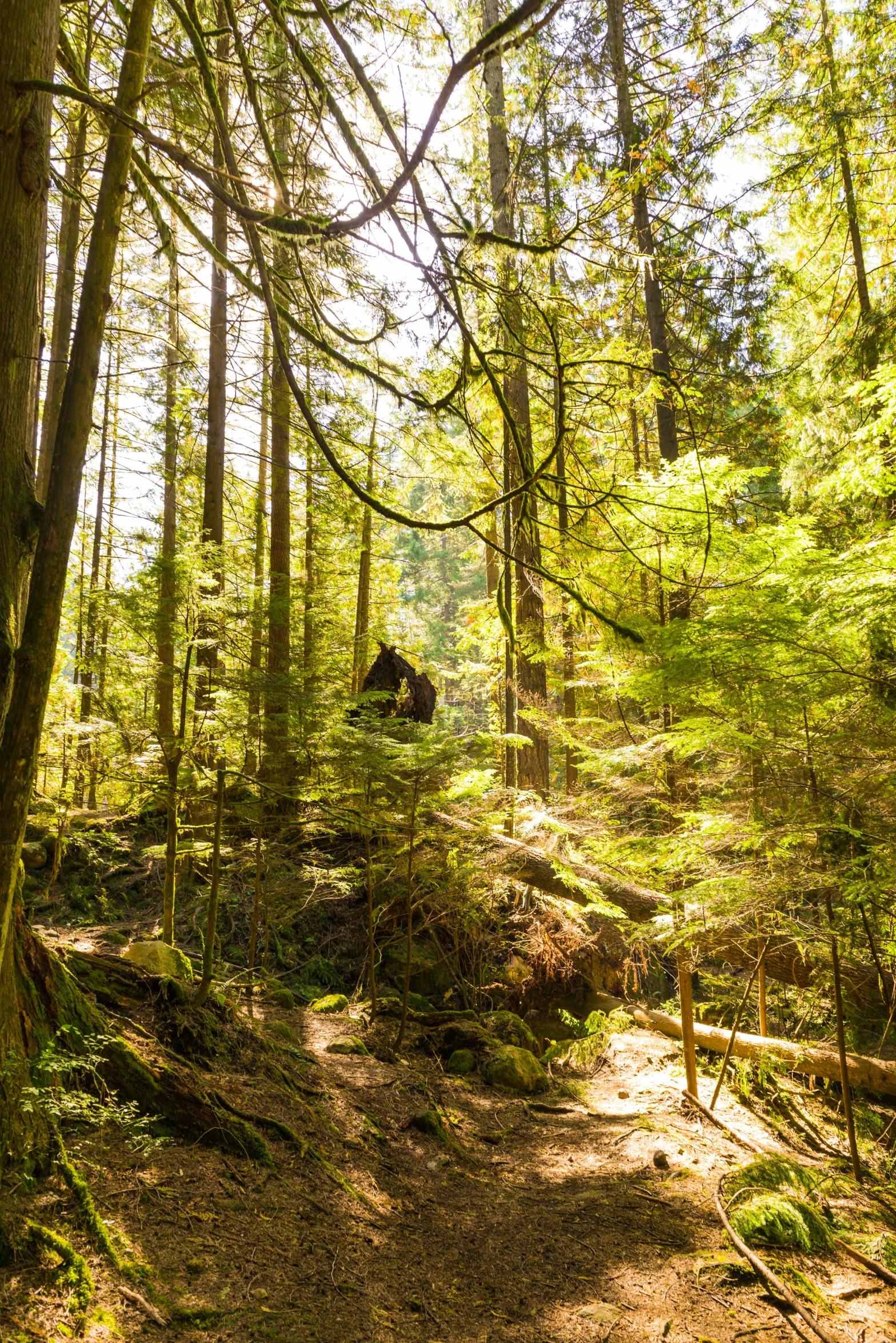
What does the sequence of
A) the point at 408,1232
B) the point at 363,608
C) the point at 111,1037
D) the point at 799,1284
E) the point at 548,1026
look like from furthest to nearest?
1. the point at 363,608
2. the point at 548,1026
3. the point at 408,1232
4. the point at 799,1284
5. the point at 111,1037

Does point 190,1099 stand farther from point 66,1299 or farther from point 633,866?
point 633,866

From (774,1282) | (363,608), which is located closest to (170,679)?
(774,1282)

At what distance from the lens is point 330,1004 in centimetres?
750

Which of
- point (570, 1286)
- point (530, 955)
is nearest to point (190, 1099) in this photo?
point (570, 1286)

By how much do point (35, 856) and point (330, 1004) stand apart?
4.16 m

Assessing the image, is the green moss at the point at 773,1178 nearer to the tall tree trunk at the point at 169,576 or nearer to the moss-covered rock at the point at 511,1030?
the moss-covered rock at the point at 511,1030

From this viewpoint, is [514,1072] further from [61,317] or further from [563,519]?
[61,317]

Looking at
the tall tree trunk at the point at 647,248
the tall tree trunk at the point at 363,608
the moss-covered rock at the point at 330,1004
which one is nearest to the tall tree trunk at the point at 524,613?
the tall tree trunk at the point at 647,248

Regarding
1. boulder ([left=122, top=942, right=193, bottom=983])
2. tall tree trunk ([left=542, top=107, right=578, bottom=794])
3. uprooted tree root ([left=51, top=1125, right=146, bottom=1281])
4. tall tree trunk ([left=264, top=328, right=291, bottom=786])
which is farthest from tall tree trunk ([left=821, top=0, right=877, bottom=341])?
uprooted tree root ([left=51, top=1125, right=146, bottom=1281])

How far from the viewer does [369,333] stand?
402cm

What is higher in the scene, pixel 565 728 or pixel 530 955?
pixel 565 728

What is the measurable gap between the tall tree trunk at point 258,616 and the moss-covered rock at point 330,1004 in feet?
9.20

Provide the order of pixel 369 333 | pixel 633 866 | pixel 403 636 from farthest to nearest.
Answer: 1. pixel 403 636
2. pixel 633 866
3. pixel 369 333

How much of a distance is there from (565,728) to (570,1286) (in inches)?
183
